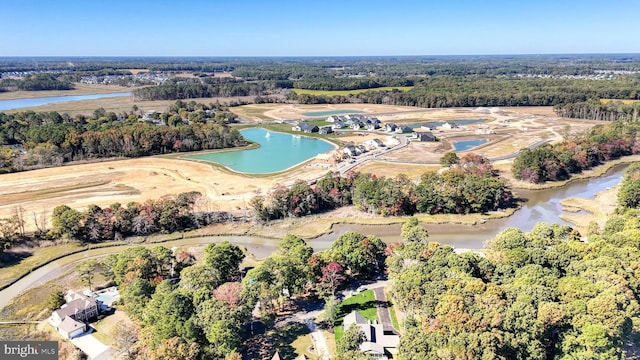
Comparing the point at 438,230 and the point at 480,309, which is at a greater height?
the point at 480,309

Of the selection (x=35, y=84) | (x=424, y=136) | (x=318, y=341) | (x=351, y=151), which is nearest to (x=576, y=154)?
(x=424, y=136)

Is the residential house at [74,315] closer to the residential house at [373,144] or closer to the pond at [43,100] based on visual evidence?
the residential house at [373,144]

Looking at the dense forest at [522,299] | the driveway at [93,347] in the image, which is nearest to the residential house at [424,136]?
the dense forest at [522,299]

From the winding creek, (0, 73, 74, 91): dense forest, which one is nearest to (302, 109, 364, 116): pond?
the winding creek

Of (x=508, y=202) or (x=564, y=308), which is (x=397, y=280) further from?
(x=508, y=202)

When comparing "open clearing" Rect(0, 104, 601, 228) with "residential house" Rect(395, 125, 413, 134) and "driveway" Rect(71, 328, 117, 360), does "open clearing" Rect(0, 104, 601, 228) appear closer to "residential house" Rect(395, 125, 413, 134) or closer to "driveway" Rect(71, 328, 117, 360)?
"residential house" Rect(395, 125, 413, 134)

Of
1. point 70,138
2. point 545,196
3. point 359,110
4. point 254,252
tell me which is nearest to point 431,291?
point 254,252
